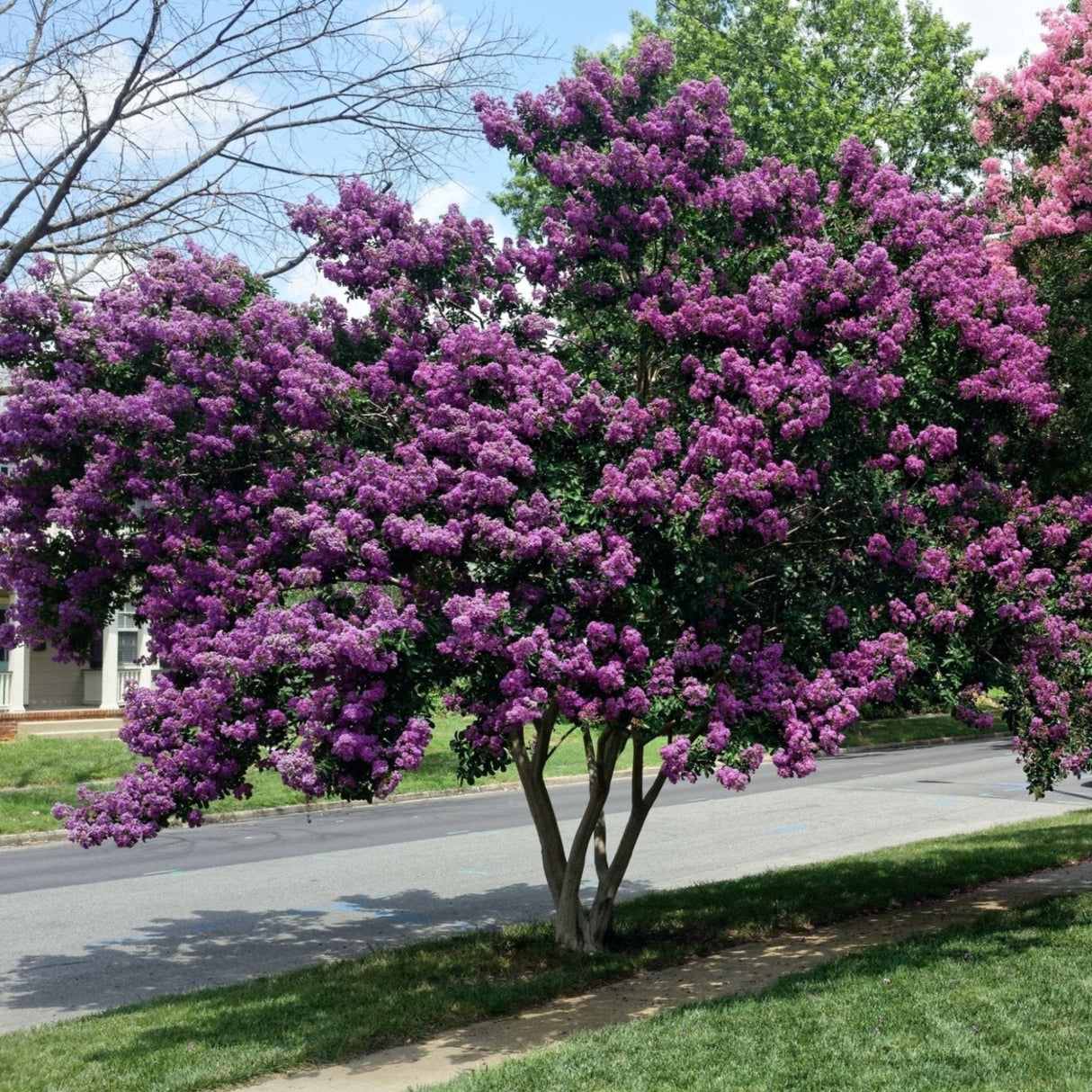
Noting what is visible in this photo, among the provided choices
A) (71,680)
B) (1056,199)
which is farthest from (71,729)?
(1056,199)

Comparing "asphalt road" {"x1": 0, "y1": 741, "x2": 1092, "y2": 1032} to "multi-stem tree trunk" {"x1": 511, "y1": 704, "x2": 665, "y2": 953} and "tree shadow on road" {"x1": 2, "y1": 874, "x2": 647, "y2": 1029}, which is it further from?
"multi-stem tree trunk" {"x1": 511, "y1": 704, "x2": 665, "y2": 953}

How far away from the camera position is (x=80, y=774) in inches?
882

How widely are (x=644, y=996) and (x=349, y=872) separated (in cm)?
736

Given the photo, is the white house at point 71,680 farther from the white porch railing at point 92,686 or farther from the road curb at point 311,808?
the road curb at point 311,808

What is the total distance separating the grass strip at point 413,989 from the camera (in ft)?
24.9

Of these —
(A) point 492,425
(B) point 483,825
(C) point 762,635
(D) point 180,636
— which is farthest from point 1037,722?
(B) point 483,825

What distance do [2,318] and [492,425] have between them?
4212 mm

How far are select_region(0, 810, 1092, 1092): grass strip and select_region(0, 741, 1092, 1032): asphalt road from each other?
3.33 ft

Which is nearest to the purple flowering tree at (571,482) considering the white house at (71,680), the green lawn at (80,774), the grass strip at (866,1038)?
the grass strip at (866,1038)

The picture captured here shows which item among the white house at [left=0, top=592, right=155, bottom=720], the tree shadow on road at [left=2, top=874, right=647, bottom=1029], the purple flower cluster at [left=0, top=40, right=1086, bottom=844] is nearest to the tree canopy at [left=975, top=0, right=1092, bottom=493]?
the purple flower cluster at [left=0, top=40, right=1086, bottom=844]

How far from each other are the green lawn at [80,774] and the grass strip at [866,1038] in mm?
9740

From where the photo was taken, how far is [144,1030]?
27.5 ft

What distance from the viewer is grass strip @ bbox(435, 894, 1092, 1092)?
257 inches

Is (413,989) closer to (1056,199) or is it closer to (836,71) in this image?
(1056,199)
